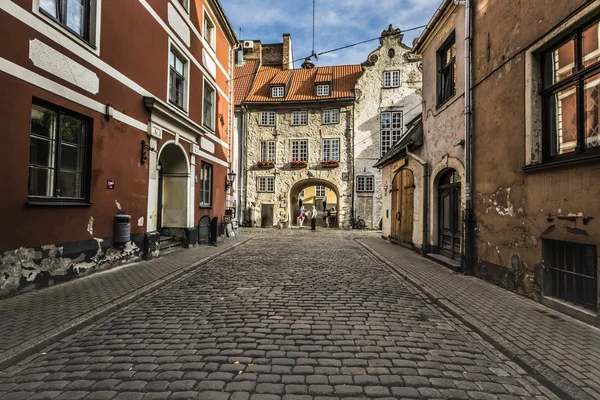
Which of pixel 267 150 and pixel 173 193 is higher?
pixel 267 150

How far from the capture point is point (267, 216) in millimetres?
26641

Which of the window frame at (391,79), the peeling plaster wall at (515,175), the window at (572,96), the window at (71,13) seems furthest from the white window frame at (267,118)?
the window at (572,96)

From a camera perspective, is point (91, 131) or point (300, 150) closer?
point (91, 131)

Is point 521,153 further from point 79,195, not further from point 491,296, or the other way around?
point 79,195

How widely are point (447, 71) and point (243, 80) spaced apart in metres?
22.7

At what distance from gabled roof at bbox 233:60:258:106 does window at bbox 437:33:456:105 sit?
19794 millimetres

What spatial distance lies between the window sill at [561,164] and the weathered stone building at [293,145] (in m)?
20.0

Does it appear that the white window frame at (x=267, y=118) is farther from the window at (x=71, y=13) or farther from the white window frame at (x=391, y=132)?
the window at (x=71, y=13)

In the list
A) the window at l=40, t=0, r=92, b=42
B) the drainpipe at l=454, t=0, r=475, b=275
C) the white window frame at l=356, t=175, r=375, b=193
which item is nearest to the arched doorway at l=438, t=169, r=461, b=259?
the drainpipe at l=454, t=0, r=475, b=275

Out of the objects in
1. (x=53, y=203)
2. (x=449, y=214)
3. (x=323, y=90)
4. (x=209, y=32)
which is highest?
(x=323, y=90)

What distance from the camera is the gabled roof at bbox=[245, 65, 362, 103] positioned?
2683 centimetres

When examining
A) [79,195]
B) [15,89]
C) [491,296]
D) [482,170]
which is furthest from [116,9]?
Result: [491,296]

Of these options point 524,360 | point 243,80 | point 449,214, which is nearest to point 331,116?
point 243,80

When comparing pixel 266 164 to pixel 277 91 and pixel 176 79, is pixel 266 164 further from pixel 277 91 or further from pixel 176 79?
pixel 176 79
